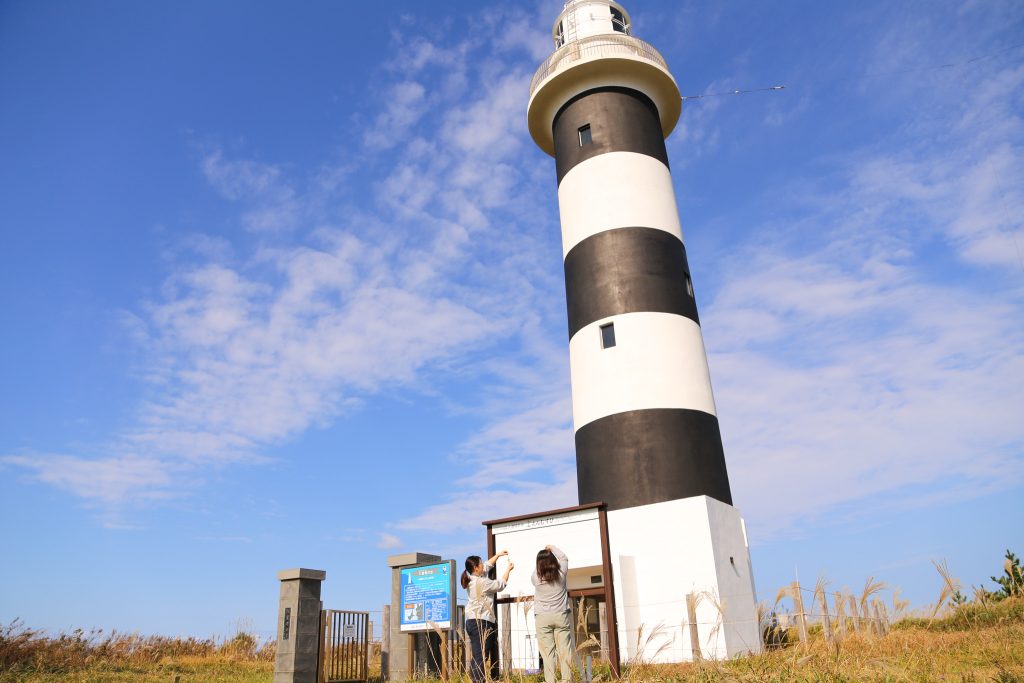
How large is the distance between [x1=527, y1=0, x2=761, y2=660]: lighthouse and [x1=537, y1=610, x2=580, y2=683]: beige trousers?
3.42 metres

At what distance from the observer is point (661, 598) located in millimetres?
11812

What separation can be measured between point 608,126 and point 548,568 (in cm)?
1219

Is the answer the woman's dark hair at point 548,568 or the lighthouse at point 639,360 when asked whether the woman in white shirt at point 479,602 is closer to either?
the woman's dark hair at point 548,568

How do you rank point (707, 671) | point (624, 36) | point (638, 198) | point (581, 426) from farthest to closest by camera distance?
point (624, 36)
point (638, 198)
point (581, 426)
point (707, 671)

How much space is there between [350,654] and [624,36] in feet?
50.4

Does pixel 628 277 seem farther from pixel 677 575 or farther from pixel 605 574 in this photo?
pixel 605 574

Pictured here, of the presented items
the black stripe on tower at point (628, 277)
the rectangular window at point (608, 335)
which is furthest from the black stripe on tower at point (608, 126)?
the rectangular window at point (608, 335)

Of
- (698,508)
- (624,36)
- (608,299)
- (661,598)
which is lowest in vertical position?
(661,598)

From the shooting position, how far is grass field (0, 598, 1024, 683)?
5766 millimetres

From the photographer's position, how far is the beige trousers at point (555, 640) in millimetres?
6871

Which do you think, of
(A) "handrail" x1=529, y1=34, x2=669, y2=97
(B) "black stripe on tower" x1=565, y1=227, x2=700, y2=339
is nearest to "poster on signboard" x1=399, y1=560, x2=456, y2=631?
(B) "black stripe on tower" x1=565, y1=227, x2=700, y2=339

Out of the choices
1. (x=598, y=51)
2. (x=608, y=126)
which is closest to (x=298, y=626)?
(x=608, y=126)

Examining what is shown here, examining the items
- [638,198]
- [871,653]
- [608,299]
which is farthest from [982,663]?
[638,198]

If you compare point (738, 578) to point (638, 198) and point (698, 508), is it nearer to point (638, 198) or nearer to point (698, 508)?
point (698, 508)
